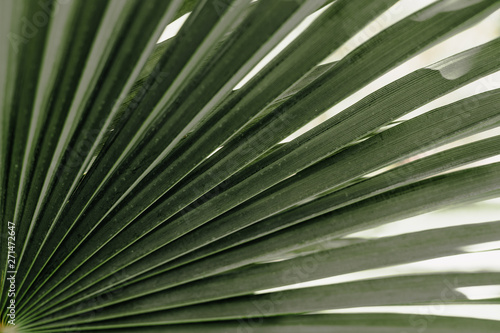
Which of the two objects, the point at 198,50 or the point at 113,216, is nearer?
the point at 198,50

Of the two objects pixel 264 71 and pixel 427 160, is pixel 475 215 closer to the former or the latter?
pixel 427 160

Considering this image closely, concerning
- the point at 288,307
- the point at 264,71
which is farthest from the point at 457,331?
the point at 264,71

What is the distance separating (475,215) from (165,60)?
1422 mm

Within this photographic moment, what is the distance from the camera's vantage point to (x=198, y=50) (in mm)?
1066

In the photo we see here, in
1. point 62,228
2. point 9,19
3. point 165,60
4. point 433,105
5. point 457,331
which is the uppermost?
point 433,105

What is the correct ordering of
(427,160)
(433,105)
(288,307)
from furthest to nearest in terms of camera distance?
(433,105)
(288,307)
(427,160)

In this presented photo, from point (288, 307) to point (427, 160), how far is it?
2.58 feet

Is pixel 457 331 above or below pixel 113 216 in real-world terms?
below

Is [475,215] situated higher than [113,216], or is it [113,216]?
[475,215]

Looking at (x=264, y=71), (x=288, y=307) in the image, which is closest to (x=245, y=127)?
(x=264, y=71)

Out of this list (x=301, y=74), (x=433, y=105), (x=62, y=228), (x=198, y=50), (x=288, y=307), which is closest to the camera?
(x=198, y=50)

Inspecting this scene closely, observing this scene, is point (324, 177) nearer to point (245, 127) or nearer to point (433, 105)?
point (245, 127)

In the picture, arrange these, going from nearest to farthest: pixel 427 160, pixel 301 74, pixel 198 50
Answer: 1. pixel 198 50
2. pixel 301 74
3. pixel 427 160

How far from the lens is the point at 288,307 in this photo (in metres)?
1.72
